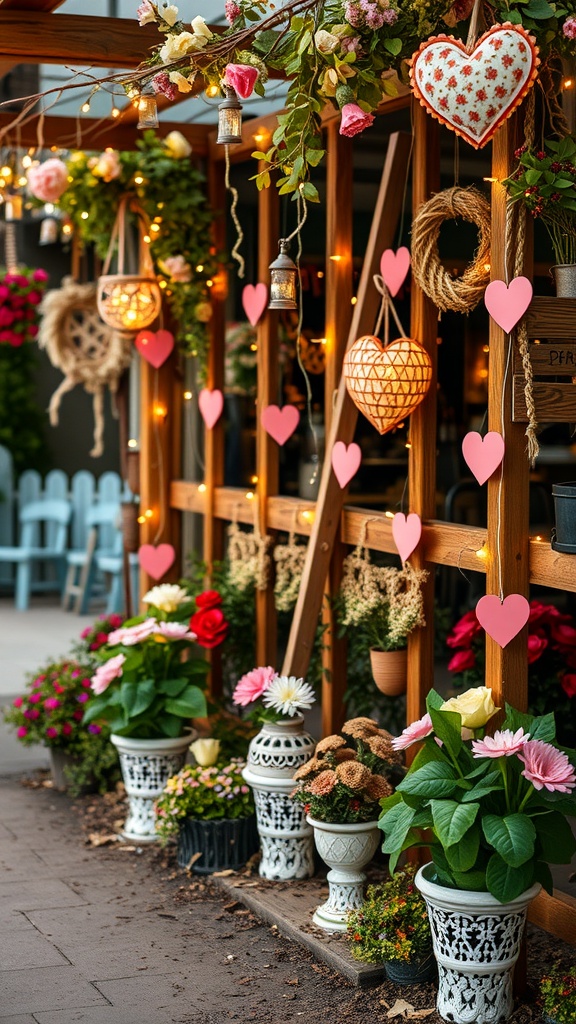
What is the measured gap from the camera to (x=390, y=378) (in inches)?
161

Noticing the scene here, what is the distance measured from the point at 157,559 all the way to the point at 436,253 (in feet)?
8.80

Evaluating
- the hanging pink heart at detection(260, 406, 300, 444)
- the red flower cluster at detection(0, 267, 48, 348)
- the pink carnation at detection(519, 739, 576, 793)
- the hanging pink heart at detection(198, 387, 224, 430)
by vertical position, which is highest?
the red flower cluster at detection(0, 267, 48, 348)

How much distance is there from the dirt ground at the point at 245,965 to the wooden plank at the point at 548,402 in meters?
1.56

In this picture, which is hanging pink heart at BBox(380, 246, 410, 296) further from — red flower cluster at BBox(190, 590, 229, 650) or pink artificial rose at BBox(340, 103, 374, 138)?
red flower cluster at BBox(190, 590, 229, 650)

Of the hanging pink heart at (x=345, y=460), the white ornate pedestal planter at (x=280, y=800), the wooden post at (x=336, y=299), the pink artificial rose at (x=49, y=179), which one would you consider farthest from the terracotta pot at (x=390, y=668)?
the pink artificial rose at (x=49, y=179)

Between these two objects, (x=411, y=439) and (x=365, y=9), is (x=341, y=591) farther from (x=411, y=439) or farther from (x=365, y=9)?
(x=365, y=9)

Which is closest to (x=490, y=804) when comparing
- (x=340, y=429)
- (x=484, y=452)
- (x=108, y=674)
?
(x=484, y=452)

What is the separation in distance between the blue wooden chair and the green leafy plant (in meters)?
8.10

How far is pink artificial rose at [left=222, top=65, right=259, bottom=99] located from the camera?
3473 millimetres

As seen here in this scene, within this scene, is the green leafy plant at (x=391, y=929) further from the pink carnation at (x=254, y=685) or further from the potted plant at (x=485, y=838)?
the pink carnation at (x=254, y=685)

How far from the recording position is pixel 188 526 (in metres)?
6.74

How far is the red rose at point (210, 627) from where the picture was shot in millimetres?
5273

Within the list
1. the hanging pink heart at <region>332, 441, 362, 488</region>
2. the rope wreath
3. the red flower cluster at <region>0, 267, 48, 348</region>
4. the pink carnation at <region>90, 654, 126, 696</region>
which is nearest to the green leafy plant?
the hanging pink heart at <region>332, 441, 362, 488</region>

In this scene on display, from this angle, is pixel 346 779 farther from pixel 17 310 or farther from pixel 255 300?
pixel 17 310
